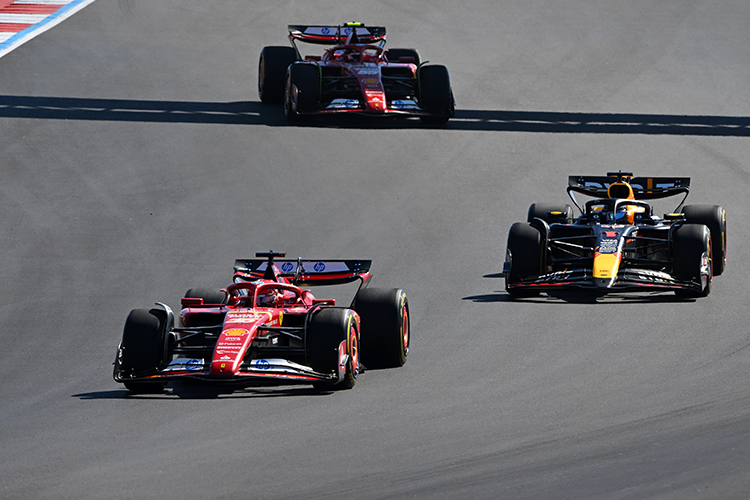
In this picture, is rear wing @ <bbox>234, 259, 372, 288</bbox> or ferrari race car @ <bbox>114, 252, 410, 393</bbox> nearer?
ferrari race car @ <bbox>114, 252, 410, 393</bbox>

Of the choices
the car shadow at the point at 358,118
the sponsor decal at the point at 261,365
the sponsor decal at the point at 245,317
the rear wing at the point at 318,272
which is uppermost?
the car shadow at the point at 358,118

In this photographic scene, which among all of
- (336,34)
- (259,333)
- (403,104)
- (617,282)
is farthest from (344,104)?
(259,333)

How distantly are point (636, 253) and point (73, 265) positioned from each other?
7.67 m

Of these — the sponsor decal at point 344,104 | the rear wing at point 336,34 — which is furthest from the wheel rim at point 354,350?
the rear wing at point 336,34

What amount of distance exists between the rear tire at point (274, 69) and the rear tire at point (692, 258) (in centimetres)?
1201

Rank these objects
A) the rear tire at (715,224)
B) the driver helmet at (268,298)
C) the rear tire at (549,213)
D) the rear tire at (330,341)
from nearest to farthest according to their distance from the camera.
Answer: the rear tire at (330,341) < the driver helmet at (268,298) < the rear tire at (715,224) < the rear tire at (549,213)

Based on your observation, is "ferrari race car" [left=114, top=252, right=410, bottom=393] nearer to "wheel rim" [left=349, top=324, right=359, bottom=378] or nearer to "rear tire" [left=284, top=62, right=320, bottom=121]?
"wheel rim" [left=349, top=324, right=359, bottom=378]

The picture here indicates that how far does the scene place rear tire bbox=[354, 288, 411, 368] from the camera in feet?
41.8

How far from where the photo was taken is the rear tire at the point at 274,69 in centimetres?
2550

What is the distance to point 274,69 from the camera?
25547 mm

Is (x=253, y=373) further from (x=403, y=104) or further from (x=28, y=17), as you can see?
(x=28, y=17)

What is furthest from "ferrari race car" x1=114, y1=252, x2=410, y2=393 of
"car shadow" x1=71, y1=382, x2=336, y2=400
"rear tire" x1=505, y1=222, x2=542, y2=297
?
"rear tire" x1=505, y1=222, x2=542, y2=297

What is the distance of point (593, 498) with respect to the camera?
8578 mm

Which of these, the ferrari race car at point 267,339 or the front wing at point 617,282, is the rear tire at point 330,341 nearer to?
the ferrari race car at point 267,339
